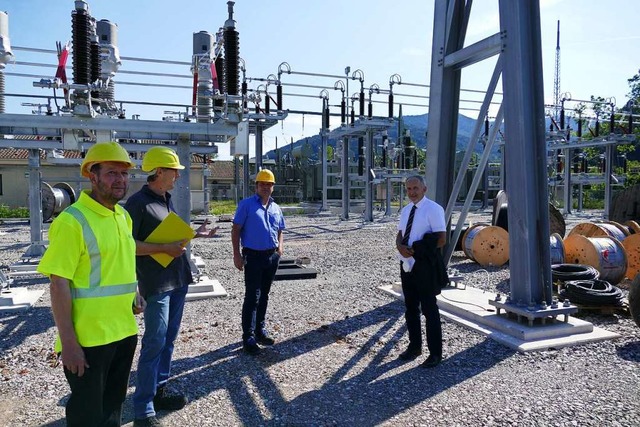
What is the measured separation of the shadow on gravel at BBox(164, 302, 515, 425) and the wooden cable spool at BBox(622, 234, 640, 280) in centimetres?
506

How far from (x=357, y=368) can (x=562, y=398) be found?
5.80ft

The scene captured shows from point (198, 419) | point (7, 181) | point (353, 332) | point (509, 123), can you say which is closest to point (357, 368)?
point (353, 332)

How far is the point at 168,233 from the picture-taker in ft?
11.7

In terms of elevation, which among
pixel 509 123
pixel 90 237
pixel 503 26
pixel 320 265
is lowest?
pixel 320 265

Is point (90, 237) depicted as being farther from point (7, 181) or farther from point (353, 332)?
point (7, 181)

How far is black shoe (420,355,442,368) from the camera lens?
4723 mm

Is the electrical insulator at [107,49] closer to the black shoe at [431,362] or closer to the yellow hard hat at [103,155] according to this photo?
the yellow hard hat at [103,155]

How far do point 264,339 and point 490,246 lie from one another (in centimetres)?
669

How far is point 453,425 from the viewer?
11.8ft

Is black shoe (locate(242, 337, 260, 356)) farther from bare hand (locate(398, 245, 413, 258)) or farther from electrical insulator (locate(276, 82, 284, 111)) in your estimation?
electrical insulator (locate(276, 82, 284, 111))

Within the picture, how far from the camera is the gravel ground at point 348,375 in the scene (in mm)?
3766

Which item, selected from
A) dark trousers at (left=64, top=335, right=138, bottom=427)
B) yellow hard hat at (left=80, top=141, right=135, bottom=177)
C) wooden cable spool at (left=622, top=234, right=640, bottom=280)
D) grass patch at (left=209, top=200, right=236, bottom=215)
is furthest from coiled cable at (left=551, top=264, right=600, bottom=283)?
grass patch at (left=209, top=200, right=236, bottom=215)

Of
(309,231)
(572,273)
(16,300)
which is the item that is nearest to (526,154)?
(572,273)

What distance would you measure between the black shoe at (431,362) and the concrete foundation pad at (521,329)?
3.25ft
